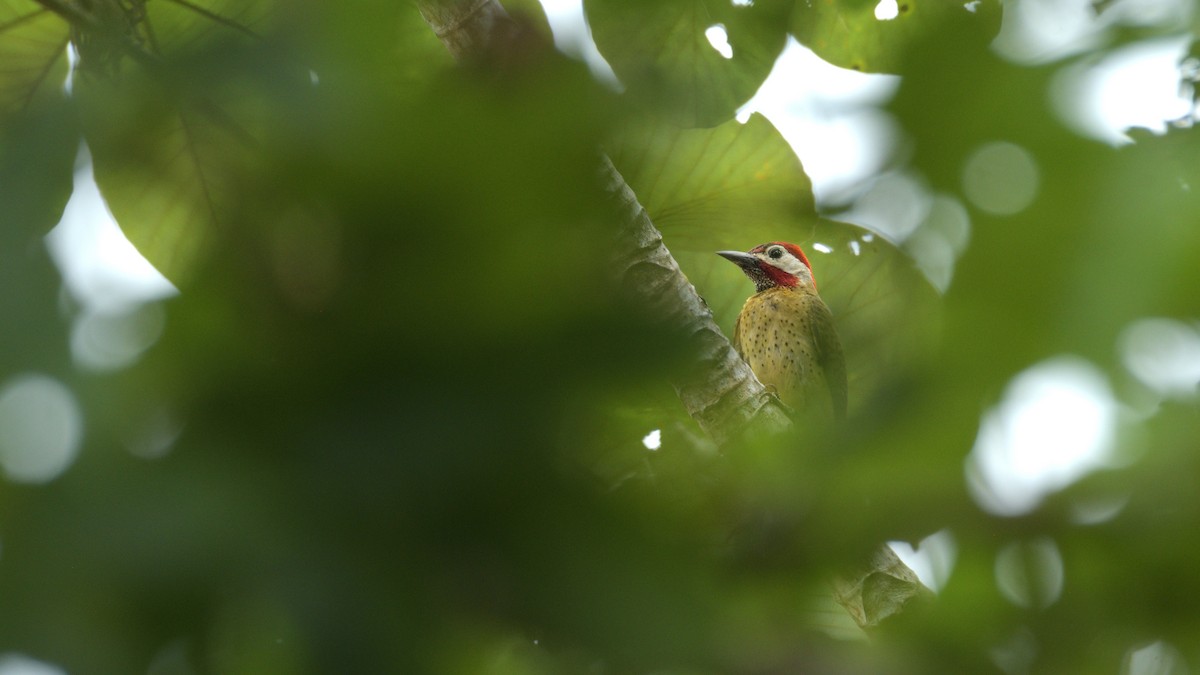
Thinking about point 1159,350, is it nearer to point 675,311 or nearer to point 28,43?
point 675,311

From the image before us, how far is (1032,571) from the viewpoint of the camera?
1.43 ft

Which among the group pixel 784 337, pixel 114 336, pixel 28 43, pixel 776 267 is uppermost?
pixel 28 43

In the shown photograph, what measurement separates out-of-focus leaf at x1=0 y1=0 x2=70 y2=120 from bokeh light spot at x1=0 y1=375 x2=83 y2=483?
272 millimetres

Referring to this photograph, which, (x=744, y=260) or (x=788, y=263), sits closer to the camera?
(x=744, y=260)

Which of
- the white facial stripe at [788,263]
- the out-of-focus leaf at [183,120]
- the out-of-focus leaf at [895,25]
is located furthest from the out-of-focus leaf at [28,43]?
the white facial stripe at [788,263]

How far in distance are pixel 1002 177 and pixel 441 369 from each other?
21 cm

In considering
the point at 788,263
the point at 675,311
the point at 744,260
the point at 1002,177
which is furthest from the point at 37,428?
the point at 788,263

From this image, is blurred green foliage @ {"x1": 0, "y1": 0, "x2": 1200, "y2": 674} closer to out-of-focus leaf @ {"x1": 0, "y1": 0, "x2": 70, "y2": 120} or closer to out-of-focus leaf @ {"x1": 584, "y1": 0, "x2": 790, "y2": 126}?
out-of-focus leaf @ {"x1": 584, "y1": 0, "x2": 790, "y2": 126}

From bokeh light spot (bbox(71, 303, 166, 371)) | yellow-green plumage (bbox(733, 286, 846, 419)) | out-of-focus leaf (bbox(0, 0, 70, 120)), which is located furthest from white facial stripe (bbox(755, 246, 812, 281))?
bokeh light spot (bbox(71, 303, 166, 371))

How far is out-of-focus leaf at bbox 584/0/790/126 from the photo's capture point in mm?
445

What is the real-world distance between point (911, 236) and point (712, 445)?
15 cm

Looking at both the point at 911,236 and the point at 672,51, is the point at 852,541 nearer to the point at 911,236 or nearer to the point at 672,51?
the point at 911,236

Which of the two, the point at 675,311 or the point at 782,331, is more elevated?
the point at 675,311

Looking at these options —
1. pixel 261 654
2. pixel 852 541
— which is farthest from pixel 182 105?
pixel 852 541
